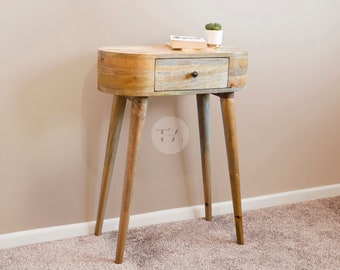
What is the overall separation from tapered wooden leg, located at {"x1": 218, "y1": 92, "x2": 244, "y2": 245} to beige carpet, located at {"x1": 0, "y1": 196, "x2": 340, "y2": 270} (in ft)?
0.36

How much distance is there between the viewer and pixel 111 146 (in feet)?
5.58

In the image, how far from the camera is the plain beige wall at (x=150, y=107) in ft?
5.36

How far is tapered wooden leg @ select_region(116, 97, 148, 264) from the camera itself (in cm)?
149

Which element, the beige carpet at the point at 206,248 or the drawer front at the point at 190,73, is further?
the beige carpet at the point at 206,248

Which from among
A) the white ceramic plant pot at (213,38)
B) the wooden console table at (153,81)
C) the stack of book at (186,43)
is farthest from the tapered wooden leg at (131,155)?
the white ceramic plant pot at (213,38)

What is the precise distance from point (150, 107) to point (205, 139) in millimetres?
250

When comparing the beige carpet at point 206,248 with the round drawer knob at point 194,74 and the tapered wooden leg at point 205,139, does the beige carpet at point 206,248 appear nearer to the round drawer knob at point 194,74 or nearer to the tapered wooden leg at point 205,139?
the tapered wooden leg at point 205,139

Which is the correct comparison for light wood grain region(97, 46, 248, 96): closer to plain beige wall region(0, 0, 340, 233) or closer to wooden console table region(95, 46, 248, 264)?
wooden console table region(95, 46, 248, 264)

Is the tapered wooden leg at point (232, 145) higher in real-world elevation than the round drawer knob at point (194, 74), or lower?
lower

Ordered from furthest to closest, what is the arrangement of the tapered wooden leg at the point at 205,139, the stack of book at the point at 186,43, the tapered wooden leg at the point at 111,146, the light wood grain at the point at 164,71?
the tapered wooden leg at the point at 205,139 < the tapered wooden leg at the point at 111,146 < the stack of book at the point at 186,43 < the light wood grain at the point at 164,71

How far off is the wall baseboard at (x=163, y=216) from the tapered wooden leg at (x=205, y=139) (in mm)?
122

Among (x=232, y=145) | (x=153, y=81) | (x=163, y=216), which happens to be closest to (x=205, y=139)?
(x=232, y=145)

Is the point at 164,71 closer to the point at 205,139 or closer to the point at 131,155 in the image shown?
the point at 131,155

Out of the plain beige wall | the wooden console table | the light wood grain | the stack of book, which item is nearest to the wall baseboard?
the plain beige wall
